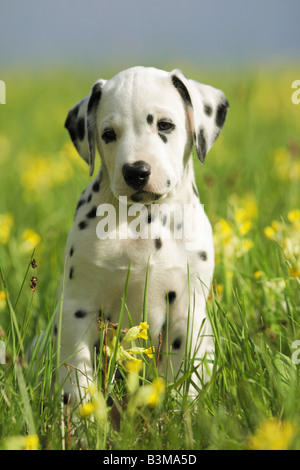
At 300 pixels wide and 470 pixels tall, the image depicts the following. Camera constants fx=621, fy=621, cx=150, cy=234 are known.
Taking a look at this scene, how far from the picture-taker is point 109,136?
3.34m

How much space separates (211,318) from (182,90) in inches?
50.2

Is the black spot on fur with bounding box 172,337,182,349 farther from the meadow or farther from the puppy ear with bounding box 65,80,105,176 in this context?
the puppy ear with bounding box 65,80,105,176

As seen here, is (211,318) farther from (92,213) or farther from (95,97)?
(95,97)

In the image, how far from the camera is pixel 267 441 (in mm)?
1967

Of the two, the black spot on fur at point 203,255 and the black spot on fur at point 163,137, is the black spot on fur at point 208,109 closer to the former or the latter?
the black spot on fur at point 163,137

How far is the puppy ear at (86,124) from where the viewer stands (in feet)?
11.4

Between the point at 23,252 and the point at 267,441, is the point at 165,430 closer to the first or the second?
the point at 267,441

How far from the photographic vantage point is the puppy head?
10.3 feet

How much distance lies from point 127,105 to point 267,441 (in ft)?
6.24

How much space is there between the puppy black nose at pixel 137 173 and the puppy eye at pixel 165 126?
309mm

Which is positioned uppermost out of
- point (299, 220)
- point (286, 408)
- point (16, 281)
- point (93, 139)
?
point (93, 139)

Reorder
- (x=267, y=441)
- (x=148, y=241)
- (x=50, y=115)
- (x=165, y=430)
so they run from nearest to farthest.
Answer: (x=267, y=441) → (x=165, y=430) → (x=148, y=241) → (x=50, y=115)
